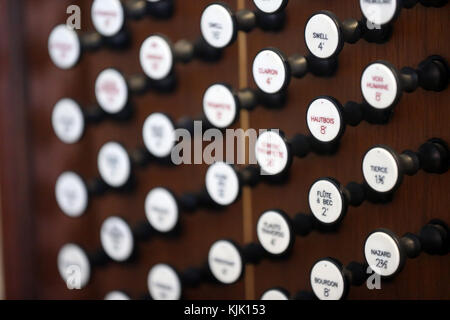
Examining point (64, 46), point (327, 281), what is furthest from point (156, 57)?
point (327, 281)

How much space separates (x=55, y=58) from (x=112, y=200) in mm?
271

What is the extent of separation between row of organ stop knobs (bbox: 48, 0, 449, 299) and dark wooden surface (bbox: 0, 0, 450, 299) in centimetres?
2

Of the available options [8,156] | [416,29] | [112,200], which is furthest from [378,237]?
[8,156]

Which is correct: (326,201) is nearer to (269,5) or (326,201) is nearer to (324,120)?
(324,120)

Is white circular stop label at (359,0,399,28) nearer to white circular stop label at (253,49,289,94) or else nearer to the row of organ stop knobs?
the row of organ stop knobs

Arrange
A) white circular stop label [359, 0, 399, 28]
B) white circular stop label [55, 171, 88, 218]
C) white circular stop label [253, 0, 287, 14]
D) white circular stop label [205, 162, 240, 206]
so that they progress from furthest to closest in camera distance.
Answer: white circular stop label [55, 171, 88, 218] → white circular stop label [205, 162, 240, 206] → white circular stop label [253, 0, 287, 14] → white circular stop label [359, 0, 399, 28]

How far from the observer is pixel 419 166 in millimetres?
990

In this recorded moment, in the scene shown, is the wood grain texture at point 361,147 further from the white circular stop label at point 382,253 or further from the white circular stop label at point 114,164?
the white circular stop label at point 114,164

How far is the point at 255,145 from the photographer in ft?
3.75

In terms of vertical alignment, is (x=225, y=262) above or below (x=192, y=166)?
below

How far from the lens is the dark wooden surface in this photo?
1019 millimetres

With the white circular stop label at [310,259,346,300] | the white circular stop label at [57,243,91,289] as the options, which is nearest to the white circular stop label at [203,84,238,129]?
the white circular stop label at [310,259,346,300]

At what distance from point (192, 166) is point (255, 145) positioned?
0.58 feet
